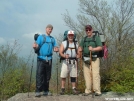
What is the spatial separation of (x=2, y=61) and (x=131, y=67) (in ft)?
24.8

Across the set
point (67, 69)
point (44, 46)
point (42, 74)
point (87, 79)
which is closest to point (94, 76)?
point (87, 79)

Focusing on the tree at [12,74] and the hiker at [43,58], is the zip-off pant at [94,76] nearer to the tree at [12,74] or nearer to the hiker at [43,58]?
the hiker at [43,58]

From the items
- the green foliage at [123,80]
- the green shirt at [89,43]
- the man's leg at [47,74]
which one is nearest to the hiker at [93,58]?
the green shirt at [89,43]

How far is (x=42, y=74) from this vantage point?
6.46m

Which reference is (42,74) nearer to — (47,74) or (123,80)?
(47,74)

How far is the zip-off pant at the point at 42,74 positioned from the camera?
6.42 m

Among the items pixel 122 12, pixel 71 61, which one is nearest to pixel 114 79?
pixel 71 61

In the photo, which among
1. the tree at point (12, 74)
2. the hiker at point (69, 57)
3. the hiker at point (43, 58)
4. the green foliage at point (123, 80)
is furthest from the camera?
the tree at point (12, 74)

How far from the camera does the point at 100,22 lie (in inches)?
534

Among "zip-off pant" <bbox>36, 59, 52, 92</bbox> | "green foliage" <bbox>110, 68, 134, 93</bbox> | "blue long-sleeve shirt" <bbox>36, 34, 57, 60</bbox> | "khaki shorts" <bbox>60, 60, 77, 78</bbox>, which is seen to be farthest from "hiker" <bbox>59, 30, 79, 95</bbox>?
"green foliage" <bbox>110, 68, 134, 93</bbox>

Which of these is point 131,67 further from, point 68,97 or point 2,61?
point 2,61

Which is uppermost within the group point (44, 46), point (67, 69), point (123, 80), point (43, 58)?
point (44, 46)

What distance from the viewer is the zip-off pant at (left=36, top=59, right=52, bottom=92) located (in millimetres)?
6422

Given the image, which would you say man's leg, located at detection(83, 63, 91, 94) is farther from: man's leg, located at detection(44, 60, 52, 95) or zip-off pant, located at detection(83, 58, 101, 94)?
man's leg, located at detection(44, 60, 52, 95)
